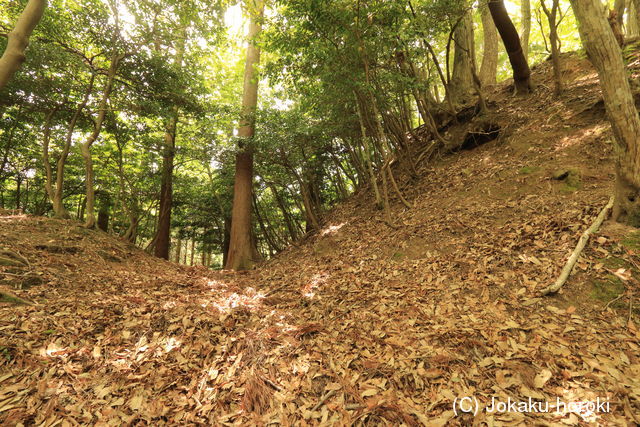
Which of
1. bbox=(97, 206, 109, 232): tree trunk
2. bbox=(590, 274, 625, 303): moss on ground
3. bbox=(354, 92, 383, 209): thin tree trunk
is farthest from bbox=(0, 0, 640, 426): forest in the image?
bbox=(97, 206, 109, 232): tree trunk

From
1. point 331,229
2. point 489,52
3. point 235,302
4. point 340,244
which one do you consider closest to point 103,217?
point 331,229

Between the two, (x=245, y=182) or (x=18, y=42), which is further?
(x=245, y=182)

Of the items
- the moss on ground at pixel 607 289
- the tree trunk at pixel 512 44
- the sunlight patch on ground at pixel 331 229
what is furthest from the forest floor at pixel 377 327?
the sunlight patch on ground at pixel 331 229

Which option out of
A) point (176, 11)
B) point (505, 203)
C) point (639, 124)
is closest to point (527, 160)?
point (505, 203)

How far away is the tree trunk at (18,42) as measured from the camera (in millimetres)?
4062

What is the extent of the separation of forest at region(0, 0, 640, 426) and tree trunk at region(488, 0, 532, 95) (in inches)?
1.8

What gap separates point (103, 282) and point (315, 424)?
13.9 feet

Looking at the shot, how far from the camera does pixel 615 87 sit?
317 centimetres

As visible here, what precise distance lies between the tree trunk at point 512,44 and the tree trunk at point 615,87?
4.31 metres

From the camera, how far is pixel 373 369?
264 cm

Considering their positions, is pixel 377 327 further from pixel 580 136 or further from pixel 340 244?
pixel 580 136

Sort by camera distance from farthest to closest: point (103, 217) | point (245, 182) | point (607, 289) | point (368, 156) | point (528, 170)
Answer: point (103, 217), point (245, 182), point (368, 156), point (528, 170), point (607, 289)

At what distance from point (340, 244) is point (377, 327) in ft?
12.9

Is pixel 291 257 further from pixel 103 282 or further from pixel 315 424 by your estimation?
pixel 315 424
